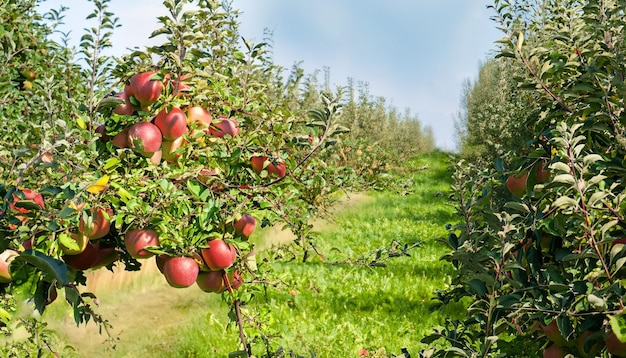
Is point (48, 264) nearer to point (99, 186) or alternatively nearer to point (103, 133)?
point (99, 186)

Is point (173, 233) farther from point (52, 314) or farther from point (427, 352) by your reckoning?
point (52, 314)

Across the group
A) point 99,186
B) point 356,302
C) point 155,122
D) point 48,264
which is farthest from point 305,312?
point 48,264

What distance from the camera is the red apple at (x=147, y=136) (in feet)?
5.68

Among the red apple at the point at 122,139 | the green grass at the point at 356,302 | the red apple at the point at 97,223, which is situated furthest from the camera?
the green grass at the point at 356,302

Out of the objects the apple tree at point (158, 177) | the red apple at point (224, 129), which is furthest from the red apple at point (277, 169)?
the red apple at point (224, 129)

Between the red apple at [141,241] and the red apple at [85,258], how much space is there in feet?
0.59

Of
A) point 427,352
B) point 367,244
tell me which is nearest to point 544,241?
point 427,352

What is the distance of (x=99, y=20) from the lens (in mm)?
2150

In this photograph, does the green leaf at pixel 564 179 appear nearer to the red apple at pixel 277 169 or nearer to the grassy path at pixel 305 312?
the red apple at pixel 277 169

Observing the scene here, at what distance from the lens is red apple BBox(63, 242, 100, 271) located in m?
1.81

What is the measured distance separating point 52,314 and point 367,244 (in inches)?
193

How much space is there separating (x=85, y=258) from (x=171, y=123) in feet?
1.71

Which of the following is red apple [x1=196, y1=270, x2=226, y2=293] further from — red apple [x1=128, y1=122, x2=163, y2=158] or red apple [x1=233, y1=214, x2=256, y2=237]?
red apple [x1=128, y1=122, x2=163, y2=158]

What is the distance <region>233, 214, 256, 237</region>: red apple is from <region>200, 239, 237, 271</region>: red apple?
5.5 inches
